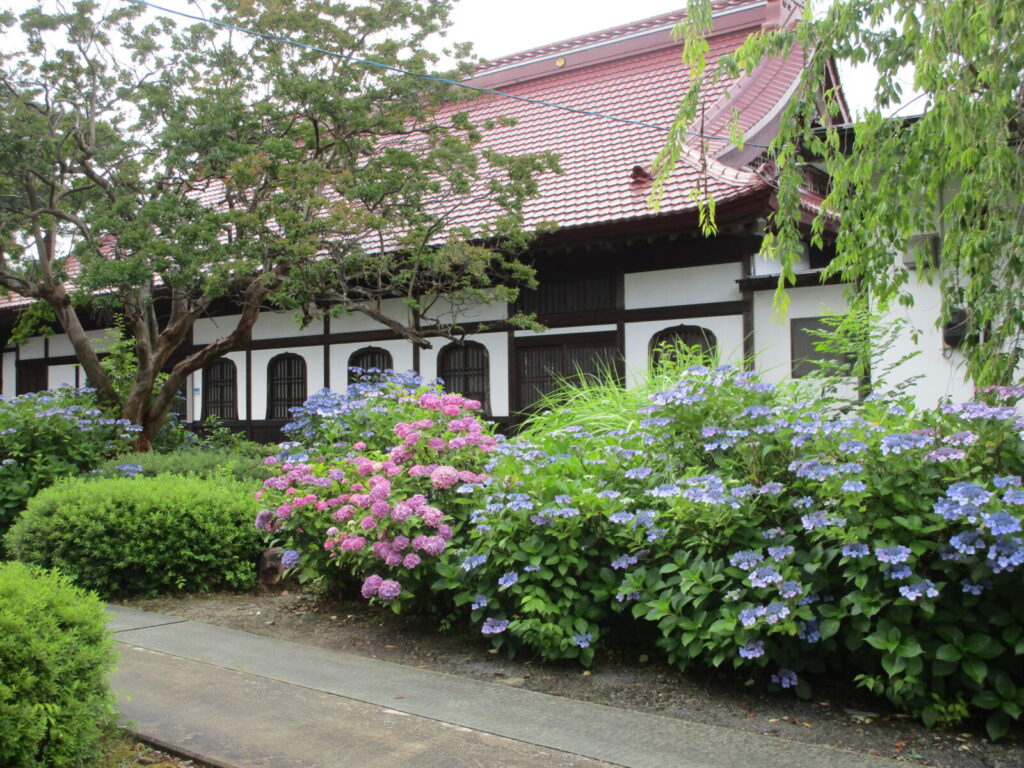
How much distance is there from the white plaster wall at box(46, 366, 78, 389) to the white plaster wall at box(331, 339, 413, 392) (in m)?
7.27

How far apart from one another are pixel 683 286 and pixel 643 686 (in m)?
8.23

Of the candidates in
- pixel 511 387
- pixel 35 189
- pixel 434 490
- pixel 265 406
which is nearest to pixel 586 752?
pixel 434 490

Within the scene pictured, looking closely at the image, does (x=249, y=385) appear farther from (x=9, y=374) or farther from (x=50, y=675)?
(x=50, y=675)

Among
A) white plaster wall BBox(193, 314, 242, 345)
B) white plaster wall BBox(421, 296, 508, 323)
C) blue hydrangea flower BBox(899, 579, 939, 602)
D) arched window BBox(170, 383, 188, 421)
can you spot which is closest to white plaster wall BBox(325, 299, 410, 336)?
white plaster wall BBox(421, 296, 508, 323)

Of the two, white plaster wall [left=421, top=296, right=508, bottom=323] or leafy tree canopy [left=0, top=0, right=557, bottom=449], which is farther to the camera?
white plaster wall [left=421, top=296, right=508, bottom=323]

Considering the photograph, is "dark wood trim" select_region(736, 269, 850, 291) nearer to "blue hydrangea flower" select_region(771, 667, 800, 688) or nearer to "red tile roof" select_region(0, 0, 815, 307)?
"red tile roof" select_region(0, 0, 815, 307)

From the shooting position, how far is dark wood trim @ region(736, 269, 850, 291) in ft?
36.9

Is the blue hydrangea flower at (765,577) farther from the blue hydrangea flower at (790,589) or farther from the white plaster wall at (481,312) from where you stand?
the white plaster wall at (481,312)

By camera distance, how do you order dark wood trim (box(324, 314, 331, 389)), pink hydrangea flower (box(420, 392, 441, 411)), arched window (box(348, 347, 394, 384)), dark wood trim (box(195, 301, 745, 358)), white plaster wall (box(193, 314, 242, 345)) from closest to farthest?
pink hydrangea flower (box(420, 392, 441, 411)), dark wood trim (box(195, 301, 745, 358)), arched window (box(348, 347, 394, 384)), dark wood trim (box(324, 314, 331, 389)), white plaster wall (box(193, 314, 242, 345))

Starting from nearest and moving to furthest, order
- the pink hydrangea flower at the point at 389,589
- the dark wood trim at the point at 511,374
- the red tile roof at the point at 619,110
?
the pink hydrangea flower at the point at 389,589 → the red tile roof at the point at 619,110 → the dark wood trim at the point at 511,374

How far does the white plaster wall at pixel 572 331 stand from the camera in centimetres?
1285

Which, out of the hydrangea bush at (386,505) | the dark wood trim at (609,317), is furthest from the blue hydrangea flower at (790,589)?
the dark wood trim at (609,317)

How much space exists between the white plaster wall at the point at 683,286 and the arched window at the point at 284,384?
627 cm

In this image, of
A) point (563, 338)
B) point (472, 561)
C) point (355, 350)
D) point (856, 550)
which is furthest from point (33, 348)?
point (856, 550)
